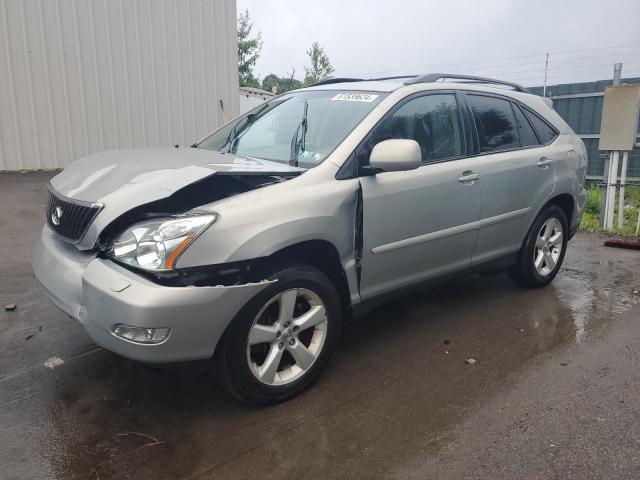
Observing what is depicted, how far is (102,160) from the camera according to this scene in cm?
330

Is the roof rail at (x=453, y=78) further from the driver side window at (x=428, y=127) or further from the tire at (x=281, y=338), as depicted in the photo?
the tire at (x=281, y=338)

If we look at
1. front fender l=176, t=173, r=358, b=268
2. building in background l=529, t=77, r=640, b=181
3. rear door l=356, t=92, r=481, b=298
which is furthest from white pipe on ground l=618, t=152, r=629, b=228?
front fender l=176, t=173, r=358, b=268

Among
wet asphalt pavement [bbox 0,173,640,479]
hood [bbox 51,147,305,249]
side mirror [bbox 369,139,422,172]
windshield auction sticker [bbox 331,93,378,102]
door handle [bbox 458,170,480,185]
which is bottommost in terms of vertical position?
wet asphalt pavement [bbox 0,173,640,479]

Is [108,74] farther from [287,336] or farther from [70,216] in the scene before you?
[287,336]

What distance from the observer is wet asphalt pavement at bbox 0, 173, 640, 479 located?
2402mm

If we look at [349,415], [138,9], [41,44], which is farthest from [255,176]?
[138,9]

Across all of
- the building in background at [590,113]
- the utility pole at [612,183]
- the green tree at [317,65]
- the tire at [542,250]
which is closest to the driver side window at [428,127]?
the tire at [542,250]

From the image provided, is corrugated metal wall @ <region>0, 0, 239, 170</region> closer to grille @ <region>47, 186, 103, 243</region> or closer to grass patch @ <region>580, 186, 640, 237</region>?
grille @ <region>47, 186, 103, 243</region>

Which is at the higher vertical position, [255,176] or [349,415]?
[255,176]

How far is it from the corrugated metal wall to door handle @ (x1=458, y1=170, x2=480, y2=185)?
655cm

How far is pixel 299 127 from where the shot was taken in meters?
3.58

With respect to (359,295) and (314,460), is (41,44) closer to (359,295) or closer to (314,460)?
(359,295)

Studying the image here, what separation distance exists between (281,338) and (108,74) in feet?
23.1

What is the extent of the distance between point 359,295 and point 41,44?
6.83 meters
